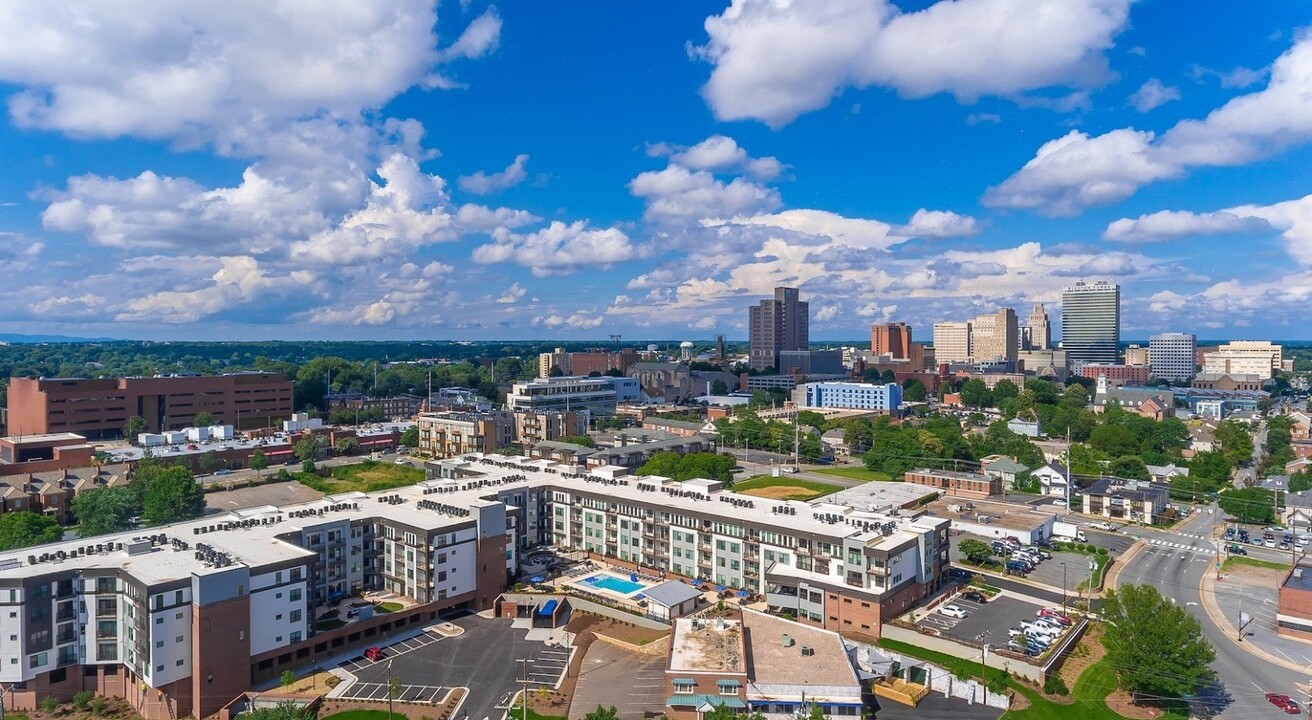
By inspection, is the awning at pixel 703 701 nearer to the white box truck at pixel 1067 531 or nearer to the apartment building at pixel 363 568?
the apartment building at pixel 363 568

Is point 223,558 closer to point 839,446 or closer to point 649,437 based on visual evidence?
point 649,437

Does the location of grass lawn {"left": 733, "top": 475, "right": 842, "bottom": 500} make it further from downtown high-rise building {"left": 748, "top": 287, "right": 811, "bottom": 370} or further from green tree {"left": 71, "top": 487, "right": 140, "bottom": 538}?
downtown high-rise building {"left": 748, "top": 287, "right": 811, "bottom": 370}

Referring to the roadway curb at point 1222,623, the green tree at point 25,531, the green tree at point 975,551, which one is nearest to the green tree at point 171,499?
the green tree at point 25,531

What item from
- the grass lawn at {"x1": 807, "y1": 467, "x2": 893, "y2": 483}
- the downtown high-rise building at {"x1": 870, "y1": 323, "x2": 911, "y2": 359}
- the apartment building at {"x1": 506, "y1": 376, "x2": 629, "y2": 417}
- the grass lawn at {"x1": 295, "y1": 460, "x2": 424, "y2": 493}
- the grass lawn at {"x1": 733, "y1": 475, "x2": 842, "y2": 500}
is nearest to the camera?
the grass lawn at {"x1": 733, "y1": 475, "x2": 842, "y2": 500}

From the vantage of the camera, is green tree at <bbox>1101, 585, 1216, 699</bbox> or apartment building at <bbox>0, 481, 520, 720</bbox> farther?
green tree at <bbox>1101, 585, 1216, 699</bbox>

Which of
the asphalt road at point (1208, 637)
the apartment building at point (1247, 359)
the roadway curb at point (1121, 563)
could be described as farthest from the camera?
the apartment building at point (1247, 359)

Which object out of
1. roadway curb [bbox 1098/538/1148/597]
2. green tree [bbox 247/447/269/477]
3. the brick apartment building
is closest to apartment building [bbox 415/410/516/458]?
green tree [bbox 247/447/269/477]

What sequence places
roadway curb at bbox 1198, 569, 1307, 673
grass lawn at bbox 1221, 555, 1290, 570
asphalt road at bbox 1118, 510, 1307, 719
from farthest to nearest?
grass lawn at bbox 1221, 555, 1290, 570 → roadway curb at bbox 1198, 569, 1307, 673 → asphalt road at bbox 1118, 510, 1307, 719
